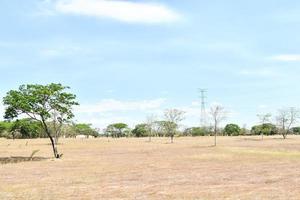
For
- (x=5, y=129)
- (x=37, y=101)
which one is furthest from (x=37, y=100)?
(x=5, y=129)

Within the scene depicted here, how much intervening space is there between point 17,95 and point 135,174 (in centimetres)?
2734

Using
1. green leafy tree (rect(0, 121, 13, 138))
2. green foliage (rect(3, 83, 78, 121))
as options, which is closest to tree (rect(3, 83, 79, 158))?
green foliage (rect(3, 83, 78, 121))

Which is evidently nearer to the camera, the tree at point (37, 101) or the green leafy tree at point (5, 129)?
the tree at point (37, 101)

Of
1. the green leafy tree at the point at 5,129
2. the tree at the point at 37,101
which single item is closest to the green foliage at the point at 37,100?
the tree at the point at 37,101

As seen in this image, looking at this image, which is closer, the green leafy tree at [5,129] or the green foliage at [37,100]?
the green foliage at [37,100]

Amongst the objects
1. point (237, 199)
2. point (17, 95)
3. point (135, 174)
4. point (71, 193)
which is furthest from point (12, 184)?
point (17, 95)

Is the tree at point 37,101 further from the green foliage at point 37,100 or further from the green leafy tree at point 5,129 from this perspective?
the green leafy tree at point 5,129

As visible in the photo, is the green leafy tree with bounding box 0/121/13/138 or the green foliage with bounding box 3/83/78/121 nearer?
the green foliage with bounding box 3/83/78/121

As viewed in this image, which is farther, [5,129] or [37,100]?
[5,129]

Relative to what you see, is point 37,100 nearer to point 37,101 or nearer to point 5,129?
point 37,101

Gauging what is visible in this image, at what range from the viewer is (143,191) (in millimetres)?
27000

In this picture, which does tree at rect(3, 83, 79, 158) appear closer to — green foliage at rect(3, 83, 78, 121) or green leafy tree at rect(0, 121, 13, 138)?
green foliage at rect(3, 83, 78, 121)

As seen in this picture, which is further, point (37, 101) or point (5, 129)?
point (5, 129)

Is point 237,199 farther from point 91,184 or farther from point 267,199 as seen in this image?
point 91,184
